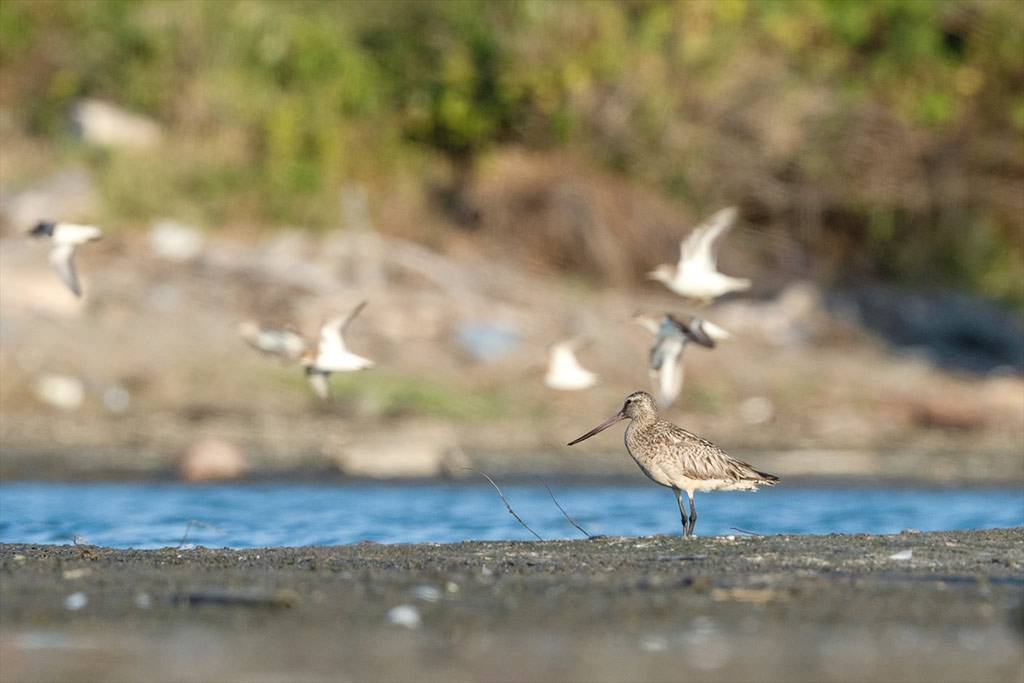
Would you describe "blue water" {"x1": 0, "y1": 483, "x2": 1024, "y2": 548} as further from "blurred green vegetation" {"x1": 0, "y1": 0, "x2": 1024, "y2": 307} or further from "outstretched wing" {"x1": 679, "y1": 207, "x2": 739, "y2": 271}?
"blurred green vegetation" {"x1": 0, "y1": 0, "x2": 1024, "y2": 307}

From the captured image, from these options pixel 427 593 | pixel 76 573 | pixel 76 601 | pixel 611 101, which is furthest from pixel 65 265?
pixel 611 101

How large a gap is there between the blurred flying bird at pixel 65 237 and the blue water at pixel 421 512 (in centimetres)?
150

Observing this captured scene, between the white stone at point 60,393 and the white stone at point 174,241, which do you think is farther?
the white stone at point 174,241

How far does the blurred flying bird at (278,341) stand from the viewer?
38.7 ft

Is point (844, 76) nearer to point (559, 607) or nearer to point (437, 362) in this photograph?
point (437, 362)

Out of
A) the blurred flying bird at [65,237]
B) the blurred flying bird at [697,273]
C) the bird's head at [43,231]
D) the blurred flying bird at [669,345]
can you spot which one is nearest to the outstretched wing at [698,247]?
the blurred flying bird at [697,273]

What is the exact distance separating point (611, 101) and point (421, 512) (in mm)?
9869

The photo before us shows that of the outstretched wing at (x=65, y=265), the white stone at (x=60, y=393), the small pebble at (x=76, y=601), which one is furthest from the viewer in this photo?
the white stone at (x=60, y=393)

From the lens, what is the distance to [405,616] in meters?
5.97

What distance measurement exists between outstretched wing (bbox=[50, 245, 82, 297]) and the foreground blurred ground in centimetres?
240

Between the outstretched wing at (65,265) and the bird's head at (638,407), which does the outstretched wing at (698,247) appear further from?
the outstretched wing at (65,265)

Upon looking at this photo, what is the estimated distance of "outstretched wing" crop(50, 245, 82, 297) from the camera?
1144 centimetres

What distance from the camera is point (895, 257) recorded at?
21.7m

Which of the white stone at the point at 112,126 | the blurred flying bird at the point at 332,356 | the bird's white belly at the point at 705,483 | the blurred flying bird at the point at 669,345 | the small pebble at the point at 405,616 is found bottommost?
the small pebble at the point at 405,616
